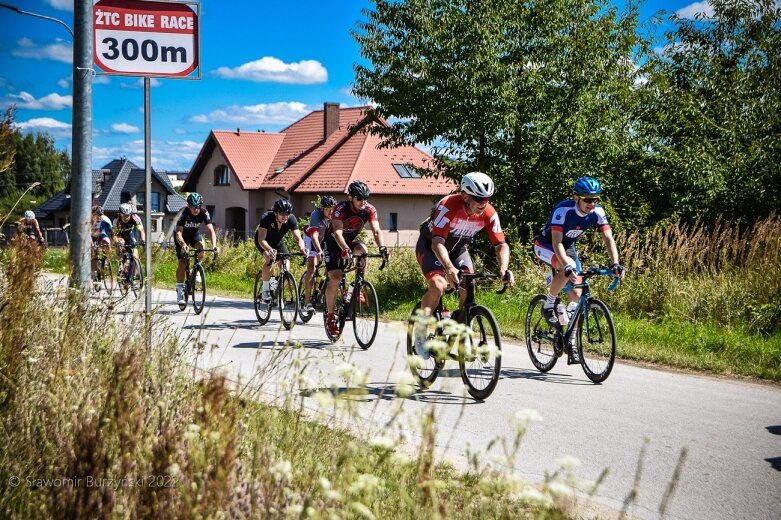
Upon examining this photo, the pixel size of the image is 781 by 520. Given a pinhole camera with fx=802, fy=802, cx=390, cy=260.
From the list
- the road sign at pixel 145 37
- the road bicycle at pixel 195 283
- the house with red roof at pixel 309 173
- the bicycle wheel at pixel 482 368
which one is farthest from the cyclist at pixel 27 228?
the house with red roof at pixel 309 173

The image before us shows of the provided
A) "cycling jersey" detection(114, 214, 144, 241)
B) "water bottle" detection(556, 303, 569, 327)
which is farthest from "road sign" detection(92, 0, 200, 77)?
"cycling jersey" detection(114, 214, 144, 241)

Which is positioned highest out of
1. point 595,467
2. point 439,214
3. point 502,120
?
point 502,120

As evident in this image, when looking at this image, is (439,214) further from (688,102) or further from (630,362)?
(688,102)

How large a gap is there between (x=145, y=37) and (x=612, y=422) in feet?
16.4

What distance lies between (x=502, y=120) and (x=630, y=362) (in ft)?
23.5

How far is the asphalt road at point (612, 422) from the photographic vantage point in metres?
4.82

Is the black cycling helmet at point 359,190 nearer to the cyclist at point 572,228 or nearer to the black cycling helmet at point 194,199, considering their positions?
the cyclist at point 572,228

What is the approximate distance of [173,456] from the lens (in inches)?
121

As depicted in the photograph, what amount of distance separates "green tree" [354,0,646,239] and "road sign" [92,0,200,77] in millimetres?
9308

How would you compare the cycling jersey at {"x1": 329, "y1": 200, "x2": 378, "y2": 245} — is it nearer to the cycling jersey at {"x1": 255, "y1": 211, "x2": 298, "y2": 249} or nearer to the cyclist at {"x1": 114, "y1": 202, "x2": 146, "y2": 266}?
the cycling jersey at {"x1": 255, "y1": 211, "x2": 298, "y2": 249}

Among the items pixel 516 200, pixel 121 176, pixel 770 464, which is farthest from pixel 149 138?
pixel 121 176

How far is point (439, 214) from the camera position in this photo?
7.93 metres

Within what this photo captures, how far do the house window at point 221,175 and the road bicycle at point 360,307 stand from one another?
46132 millimetres

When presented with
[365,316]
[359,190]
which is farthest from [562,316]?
[359,190]
